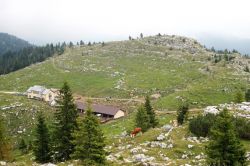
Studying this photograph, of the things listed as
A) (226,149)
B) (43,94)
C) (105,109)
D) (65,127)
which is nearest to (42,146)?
(65,127)

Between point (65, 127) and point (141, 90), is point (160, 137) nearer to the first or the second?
point (65, 127)

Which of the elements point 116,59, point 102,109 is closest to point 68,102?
point 102,109

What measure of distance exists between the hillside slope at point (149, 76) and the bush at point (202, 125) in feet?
181

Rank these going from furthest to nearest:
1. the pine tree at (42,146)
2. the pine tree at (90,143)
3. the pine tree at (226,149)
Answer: the pine tree at (42,146) < the pine tree at (90,143) < the pine tree at (226,149)

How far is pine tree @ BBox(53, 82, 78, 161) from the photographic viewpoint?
48.6 meters

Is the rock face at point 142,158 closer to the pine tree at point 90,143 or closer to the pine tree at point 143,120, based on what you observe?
the pine tree at point 90,143

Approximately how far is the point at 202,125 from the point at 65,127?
18544 mm

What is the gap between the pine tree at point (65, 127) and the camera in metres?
48.6

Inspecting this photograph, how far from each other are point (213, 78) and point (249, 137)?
309 feet

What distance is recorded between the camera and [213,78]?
14062cm

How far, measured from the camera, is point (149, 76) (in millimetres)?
150875

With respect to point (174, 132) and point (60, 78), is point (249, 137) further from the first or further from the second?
point (60, 78)

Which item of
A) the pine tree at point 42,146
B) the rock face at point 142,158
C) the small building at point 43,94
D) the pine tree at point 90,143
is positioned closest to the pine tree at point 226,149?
the rock face at point 142,158

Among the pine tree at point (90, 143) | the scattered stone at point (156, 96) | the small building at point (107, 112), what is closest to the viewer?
the pine tree at point (90, 143)
